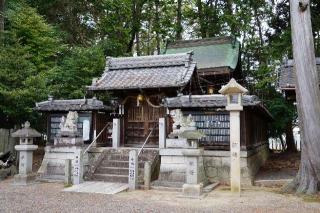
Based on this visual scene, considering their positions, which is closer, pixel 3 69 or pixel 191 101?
pixel 191 101

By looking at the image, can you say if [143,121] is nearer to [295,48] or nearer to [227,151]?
[227,151]

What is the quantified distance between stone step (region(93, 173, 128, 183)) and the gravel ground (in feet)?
4.75

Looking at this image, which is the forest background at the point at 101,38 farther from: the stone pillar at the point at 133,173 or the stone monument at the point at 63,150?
the stone pillar at the point at 133,173

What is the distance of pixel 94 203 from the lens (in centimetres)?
1019

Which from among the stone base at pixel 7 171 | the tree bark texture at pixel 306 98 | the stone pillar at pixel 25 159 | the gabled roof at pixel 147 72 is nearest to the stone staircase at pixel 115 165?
the stone pillar at pixel 25 159

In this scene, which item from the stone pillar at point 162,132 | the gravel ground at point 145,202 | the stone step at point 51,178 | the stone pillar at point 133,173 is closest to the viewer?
the gravel ground at point 145,202

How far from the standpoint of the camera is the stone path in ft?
39.6

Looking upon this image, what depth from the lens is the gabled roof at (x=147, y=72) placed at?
1614 centimetres

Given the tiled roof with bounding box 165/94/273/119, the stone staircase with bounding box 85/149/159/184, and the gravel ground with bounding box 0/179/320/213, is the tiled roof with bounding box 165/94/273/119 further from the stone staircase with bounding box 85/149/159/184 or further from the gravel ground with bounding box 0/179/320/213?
the gravel ground with bounding box 0/179/320/213

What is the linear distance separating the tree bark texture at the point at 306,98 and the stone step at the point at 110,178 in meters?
6.46

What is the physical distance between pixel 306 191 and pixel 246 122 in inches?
169

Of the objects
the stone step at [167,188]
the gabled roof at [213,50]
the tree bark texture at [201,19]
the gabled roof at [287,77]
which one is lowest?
the stone step at [167,188]

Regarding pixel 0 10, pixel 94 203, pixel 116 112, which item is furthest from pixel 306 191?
pixel 0 10

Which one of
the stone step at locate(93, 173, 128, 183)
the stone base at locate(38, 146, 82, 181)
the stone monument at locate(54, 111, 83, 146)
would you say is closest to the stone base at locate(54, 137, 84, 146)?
the stone monument at locate(54, 111, 83, 146)
